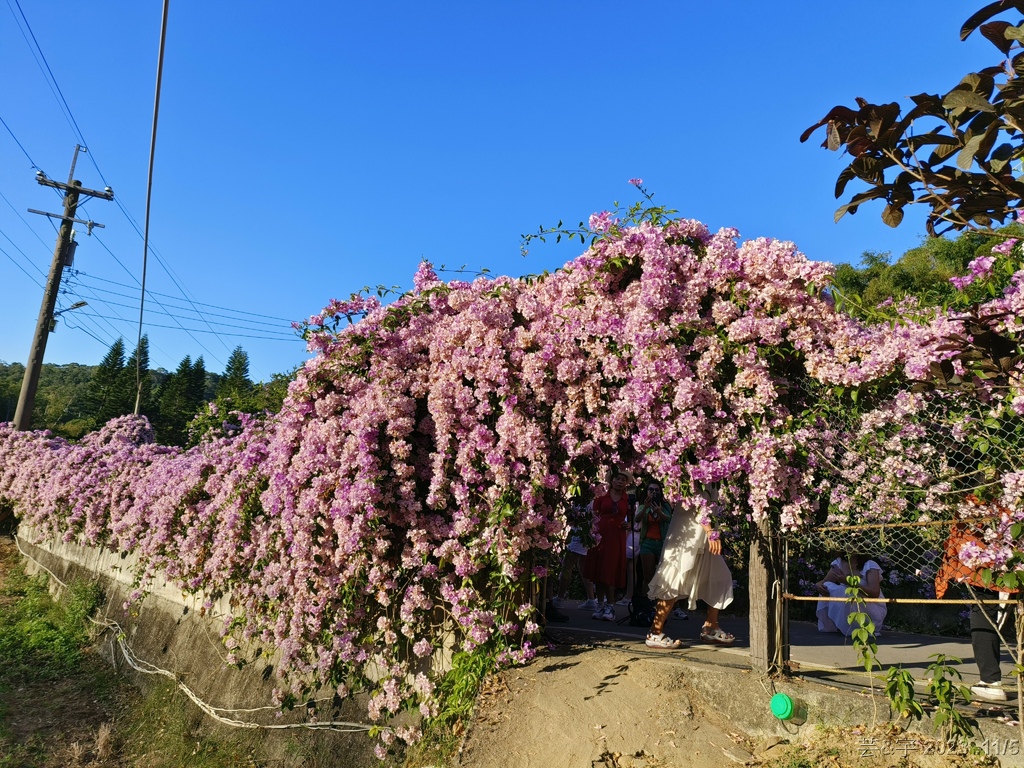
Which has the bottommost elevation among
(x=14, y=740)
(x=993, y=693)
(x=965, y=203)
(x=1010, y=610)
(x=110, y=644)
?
(x=14, y=740)

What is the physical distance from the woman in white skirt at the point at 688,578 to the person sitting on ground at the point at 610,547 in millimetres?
1426

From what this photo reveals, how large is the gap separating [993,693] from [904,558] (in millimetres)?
1115

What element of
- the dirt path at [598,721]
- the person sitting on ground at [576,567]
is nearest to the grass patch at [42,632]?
the person sitting on ground at [576,567]

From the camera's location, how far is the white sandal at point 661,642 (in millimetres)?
5176

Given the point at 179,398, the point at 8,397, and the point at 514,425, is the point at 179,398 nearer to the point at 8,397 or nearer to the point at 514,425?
the point at 8,397

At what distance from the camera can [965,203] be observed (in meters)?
2.53

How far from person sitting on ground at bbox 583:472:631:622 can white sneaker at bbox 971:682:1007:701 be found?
3.43 meters

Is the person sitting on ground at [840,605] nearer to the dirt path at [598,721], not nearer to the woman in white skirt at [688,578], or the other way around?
the woman in white skirt at [688,578]

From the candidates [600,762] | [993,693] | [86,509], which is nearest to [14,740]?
[86,509]

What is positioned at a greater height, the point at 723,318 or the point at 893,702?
the point at 723,318

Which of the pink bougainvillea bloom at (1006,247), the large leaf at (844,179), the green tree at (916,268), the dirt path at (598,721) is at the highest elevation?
the green tree at (916,268)

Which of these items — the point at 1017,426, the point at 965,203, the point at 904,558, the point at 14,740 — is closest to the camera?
the point at 965,203

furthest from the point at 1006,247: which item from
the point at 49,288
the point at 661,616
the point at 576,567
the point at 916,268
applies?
the point at 916,268

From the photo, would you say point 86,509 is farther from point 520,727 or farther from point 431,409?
point 520,727
